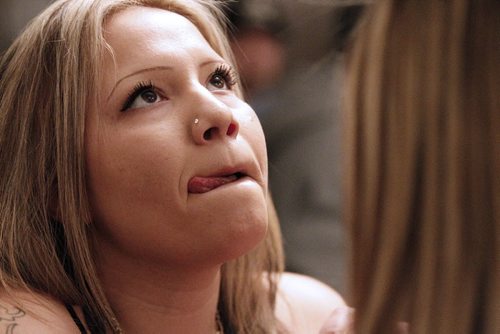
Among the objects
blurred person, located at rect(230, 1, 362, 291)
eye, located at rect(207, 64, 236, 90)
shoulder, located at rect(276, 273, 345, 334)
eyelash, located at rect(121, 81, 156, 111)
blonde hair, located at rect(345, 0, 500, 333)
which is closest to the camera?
blonde hair, located at rect(345, 0, 500, 333)

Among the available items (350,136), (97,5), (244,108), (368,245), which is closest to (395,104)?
(350,136)

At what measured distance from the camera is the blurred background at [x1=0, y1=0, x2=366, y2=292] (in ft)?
8.64

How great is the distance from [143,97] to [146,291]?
33 cm

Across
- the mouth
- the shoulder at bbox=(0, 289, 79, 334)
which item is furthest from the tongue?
the shoulder at bbox=(0, 289, 79, 334)

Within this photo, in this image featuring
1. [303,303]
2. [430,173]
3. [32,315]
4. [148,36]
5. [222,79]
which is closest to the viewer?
[430,173]

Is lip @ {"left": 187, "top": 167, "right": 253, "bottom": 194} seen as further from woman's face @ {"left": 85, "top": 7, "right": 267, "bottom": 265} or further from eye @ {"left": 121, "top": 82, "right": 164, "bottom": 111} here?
eye @ {"left": 121, "top": 82, "right": 164, "bottom": 111}

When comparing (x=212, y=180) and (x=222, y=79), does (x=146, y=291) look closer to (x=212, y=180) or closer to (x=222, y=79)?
(x=212, y=180)

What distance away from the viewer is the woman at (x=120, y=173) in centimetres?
130

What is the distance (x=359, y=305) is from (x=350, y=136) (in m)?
0.22

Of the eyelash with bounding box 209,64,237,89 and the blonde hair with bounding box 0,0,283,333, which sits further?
the eyelash with bounding box 209,64,237,89

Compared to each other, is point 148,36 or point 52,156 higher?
point 148,36

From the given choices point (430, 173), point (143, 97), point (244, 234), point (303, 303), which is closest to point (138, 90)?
point (143, 97)

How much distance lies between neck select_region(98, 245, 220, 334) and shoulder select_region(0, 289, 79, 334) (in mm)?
108

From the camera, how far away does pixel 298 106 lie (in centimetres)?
280
